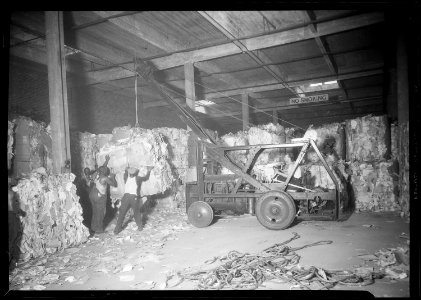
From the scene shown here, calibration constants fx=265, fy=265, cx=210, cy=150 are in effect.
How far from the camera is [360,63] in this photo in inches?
391

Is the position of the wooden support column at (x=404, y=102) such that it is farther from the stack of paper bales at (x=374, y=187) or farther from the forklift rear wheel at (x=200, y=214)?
the forklift rear wheel at (x=200, y=214)

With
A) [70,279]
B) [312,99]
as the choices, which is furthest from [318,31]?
[70,279]

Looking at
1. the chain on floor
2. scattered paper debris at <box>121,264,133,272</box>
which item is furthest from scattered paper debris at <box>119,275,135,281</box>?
the chain on floor

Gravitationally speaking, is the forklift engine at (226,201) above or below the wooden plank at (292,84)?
below

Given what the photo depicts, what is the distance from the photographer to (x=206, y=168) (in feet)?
28.0

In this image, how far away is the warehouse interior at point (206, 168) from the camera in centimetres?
414

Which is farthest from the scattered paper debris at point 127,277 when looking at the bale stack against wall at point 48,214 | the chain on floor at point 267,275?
the bale stack against wall at point 48,214

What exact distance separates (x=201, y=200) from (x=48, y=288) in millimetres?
4048

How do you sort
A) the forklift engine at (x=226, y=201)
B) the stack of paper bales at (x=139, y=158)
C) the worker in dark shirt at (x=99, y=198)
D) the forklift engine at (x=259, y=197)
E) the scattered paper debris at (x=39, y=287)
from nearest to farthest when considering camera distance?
the scattered paper debris at (x=39, y=287) < the forklift engine at (x=259, y=197) < the worker in dark shirt at (x=99, y=198) < the forklift engine at (x=226, y=201) < the stack of paper bales at (x=139, y=158)

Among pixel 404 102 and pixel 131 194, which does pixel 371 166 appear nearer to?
pixel 404 102

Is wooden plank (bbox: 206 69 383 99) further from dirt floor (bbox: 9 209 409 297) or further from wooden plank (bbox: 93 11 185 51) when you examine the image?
dirt floor (bbox: 9 209 409 297)

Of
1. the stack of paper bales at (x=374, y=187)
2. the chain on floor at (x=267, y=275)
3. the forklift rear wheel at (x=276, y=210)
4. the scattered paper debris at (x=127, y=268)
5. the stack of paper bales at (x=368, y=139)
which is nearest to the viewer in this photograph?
the chain on floor at (x=267, y=275)
